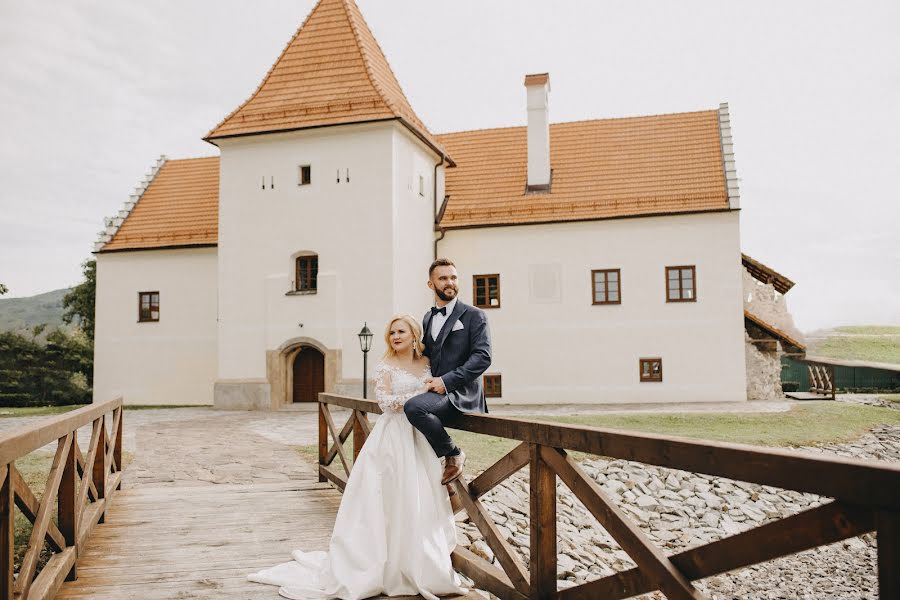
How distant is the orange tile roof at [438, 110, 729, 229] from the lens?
21.6 metres

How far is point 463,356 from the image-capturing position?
4.69 metres

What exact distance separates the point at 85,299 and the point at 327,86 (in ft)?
73.8

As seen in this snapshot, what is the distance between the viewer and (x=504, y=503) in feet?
33.4

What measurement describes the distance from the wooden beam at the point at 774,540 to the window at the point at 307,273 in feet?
57.7

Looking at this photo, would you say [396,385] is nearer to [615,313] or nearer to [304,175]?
[304,175]

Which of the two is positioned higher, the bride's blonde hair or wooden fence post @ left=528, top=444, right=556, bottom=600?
the bride's blonde hair

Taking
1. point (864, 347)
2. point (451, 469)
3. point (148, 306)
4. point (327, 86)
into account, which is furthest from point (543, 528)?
point (864, 347)

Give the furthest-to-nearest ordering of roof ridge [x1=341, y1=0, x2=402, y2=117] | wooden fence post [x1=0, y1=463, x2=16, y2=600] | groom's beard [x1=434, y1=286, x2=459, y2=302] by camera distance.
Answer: roof ridge [x1=341, y1=0, x2=402, y2=117] → groom's beard [x1=434, y1=286, x2=459, y2=302] → wooden fence post [x1=0, y1=463, x2=16, y2=600]

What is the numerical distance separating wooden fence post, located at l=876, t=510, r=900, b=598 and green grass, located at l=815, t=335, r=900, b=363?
4100cm

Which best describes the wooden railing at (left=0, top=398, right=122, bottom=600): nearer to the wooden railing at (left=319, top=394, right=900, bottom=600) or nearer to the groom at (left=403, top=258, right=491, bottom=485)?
the groom at (left=403, top=258, right=491, bottom=485)

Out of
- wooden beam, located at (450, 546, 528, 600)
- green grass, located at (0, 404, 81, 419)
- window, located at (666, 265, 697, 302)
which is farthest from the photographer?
green grass, located at (0, 404, 81, 419)

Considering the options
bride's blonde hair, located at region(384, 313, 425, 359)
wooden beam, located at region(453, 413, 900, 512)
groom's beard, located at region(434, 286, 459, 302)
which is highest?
groom's beard, located at region(434, 286, 459, 302)

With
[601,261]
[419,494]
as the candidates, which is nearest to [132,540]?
[419,494]

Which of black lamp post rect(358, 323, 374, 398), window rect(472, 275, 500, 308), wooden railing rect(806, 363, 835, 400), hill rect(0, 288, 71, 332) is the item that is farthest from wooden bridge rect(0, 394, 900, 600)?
hill rect(0, 288, 71, 332)
